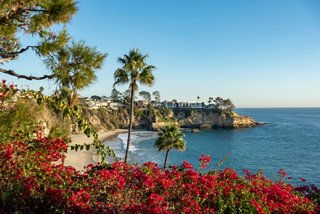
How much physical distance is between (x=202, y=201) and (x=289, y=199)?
281 cm

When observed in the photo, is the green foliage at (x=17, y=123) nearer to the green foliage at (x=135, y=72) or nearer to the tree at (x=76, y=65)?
the tree at (x=76, y=65)

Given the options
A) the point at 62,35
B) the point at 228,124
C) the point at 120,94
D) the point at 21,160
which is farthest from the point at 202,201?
the point at 120,94

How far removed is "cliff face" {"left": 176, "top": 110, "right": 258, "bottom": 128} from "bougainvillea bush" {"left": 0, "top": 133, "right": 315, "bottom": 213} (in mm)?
122946

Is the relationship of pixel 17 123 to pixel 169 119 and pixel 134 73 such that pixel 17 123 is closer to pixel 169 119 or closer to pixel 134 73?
pixel 134 73

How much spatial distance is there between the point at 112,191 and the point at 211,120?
5191 inches

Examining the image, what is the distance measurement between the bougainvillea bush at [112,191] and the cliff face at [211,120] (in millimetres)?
122946

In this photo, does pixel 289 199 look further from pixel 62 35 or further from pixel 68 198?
pixel 62 35

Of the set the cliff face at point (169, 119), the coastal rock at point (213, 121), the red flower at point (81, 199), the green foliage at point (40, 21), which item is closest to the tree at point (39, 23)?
the green foliage at point (40, 21)

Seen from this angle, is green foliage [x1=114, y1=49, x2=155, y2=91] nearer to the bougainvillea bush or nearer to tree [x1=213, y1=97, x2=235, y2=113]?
the bougainvillea bush

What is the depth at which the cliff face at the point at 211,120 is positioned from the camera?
13162cm

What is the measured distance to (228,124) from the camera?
131125mm

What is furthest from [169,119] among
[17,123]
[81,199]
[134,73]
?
[81,199]

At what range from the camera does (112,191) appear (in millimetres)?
6227

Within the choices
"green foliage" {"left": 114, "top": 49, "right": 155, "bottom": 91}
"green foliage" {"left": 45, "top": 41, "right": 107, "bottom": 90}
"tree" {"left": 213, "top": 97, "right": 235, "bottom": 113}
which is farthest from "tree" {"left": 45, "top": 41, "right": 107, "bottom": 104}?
"tree" {"left": 213, "top": 97, "right": 235, "bottom": 113}
